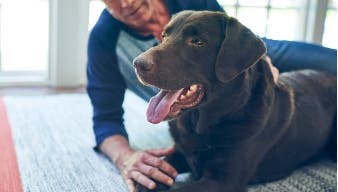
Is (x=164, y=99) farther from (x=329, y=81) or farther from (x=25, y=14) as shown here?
(x=25, y=14)

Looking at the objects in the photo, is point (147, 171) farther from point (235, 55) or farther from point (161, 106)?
point (235, 55)

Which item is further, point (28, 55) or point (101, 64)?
point (28, 55)

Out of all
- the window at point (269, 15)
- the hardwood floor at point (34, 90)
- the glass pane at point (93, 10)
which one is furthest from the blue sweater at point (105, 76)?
the window at point (269, 15)

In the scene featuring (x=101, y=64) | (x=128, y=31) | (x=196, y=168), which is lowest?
(x=196, y=168)

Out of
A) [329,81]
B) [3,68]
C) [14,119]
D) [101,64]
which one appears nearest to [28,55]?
[3,68]

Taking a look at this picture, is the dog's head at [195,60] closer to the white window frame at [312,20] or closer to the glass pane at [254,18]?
the glass pane at [254,18]

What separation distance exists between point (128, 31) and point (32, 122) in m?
0.67

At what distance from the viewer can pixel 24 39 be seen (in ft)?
9.82

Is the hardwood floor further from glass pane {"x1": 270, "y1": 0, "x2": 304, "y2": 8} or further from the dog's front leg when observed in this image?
glass pane {"x1": 270, "y1": 0, "x2": 304, "y2": 8}

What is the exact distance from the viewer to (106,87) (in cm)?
177

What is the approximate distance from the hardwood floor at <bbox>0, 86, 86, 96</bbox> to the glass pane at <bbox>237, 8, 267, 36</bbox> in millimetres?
1247

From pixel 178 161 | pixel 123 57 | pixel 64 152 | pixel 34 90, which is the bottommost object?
pixel 34 90

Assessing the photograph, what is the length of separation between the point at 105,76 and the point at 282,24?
2.04 metres

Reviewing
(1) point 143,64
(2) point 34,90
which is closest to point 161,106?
(1) point 143,64
